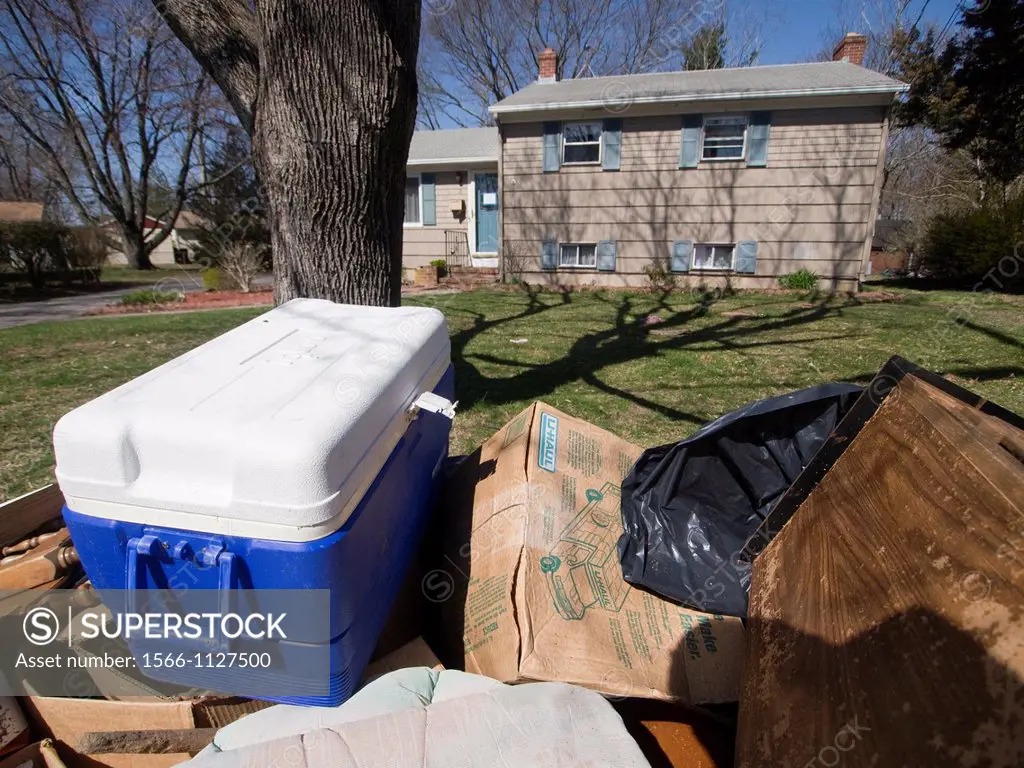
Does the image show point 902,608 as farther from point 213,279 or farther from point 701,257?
point 213,279

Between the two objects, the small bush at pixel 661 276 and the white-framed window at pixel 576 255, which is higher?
the white-framed window at pixel 576 255

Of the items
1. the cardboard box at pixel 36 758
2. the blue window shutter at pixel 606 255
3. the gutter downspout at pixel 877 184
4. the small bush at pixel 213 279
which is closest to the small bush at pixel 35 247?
the small bush at pixel 213 279

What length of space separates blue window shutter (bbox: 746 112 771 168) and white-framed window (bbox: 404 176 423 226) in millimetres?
8275

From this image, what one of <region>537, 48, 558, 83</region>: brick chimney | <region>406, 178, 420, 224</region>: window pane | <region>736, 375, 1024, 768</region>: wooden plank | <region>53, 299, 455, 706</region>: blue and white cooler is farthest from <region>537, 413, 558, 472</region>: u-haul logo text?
<region>537, 48, 558, 83</region>: brick chimney

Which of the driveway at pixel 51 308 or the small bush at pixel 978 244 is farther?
the small bush at pixel 978 244

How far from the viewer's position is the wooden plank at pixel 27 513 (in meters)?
2.13

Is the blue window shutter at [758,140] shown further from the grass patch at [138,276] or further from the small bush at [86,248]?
the small bush at [86,248]

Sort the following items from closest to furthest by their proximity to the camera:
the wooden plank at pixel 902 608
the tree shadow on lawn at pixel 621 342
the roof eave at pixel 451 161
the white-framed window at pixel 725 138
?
→ the wooden plank at pixel 902 608 < the tree shadow on lawn at pixel 621 342 < the white-framed window at pixel 725 138 < the roof eave at pixel 451 161

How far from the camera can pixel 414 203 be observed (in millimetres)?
15227

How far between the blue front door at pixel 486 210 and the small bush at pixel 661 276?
187 inches

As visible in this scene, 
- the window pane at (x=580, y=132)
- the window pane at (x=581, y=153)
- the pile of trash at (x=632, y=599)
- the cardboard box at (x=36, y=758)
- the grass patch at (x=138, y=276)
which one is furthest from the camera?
the grass patch at (x=138, y=276)

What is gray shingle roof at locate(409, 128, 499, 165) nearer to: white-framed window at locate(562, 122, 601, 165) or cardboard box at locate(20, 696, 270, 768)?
white-framed window at locate(562, 122, 601, 165)

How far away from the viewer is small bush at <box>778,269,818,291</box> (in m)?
11.6

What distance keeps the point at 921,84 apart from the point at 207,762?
20.0 meters
